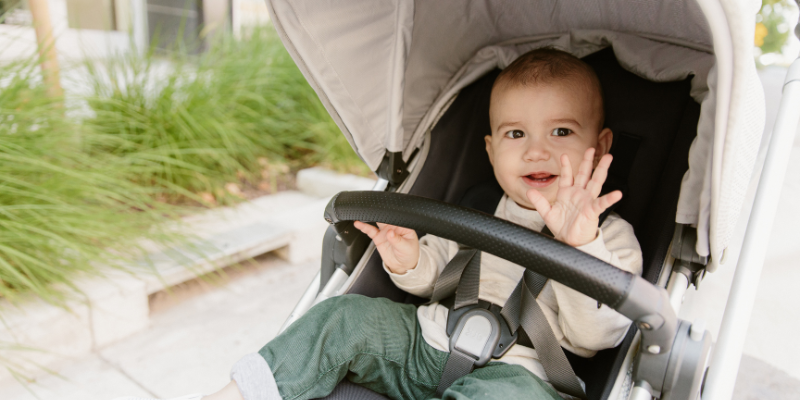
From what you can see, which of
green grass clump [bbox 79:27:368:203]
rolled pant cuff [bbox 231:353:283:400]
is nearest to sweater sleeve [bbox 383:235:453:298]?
rolled pant cuff [bbox 231:353:283:400]

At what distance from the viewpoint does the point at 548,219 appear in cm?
98

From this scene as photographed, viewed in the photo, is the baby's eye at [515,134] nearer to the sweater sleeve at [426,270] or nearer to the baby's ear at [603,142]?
the baby's ear at [603,142]

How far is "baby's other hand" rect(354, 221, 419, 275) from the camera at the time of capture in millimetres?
1217

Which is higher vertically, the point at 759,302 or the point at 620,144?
the point at 620,144

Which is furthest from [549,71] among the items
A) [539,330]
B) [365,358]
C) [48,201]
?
[48,201]

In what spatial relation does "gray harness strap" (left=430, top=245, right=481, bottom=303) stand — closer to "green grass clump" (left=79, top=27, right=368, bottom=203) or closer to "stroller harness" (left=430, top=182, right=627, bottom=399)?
"stroller harness" (left=430, top=182, right=627, bottom=399)

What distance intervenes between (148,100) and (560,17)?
202 cm

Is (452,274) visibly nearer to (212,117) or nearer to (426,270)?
(426,270)

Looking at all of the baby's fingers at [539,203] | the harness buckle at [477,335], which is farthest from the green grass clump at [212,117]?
the baby's fingers at [539,203]

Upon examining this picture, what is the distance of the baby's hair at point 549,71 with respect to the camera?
128 cm

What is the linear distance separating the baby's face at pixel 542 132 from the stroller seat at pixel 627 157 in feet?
0.40

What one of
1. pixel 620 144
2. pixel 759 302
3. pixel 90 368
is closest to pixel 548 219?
pixel 620 144

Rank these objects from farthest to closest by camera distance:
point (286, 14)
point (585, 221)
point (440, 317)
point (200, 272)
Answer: point (200, 272), point (440, 317), point (286, 14), point (585, 221)

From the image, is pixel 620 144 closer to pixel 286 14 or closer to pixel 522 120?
pixel 522 120
